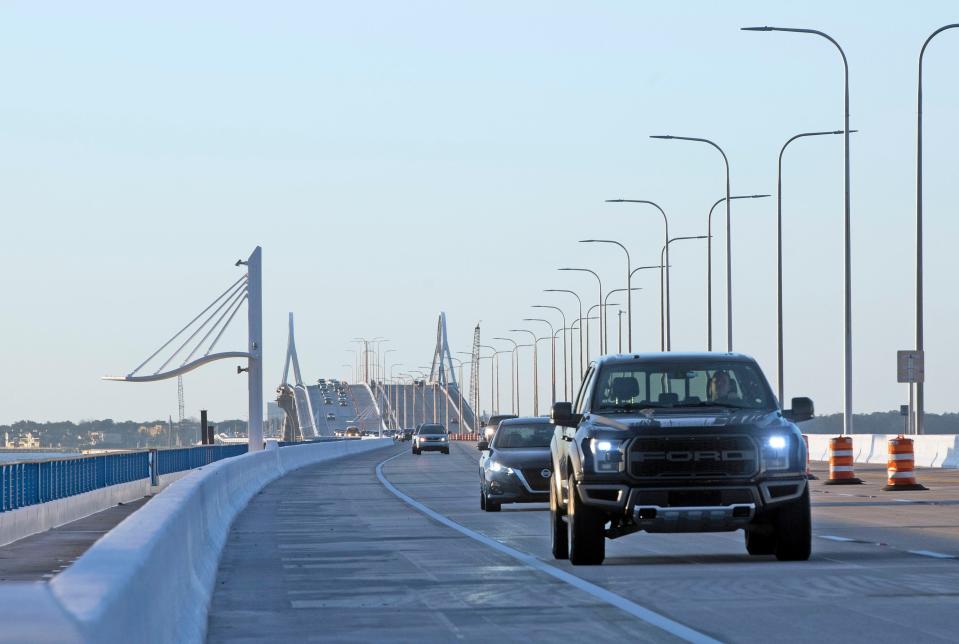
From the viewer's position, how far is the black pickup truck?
55.9 feet

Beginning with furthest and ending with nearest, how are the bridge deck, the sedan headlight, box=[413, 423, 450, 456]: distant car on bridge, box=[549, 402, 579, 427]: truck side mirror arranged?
box=[413, 423, 450, 456]: distant car on bridge
the sedan headlight
the bridge deck
box=[549, 402, 579, 427]: truck side mirror

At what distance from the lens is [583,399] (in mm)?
18656

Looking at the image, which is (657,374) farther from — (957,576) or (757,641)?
(757,641)

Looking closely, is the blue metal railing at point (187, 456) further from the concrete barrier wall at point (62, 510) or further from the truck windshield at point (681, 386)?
the truck windshield at point (681, 386)

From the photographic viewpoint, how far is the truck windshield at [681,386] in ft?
58.7

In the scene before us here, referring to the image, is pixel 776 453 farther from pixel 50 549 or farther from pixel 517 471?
pixel 50 549

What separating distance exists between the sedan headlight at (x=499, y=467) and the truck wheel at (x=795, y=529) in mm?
11808

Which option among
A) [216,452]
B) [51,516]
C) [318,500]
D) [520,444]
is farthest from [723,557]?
[216,452]

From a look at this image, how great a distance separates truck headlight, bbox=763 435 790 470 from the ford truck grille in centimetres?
18

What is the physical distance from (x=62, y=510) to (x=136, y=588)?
106 feet

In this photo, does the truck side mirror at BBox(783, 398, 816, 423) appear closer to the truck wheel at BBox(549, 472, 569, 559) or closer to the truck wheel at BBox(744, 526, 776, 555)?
the truck wheel at BBox(744, 526, 776, 555)

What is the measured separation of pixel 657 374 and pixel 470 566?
2.41 metres

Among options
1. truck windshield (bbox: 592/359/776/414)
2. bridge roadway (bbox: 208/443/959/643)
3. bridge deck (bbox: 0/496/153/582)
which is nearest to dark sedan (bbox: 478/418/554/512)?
bridge roadway (bbox: 208/443/959/643)

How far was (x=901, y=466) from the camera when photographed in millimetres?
34875
